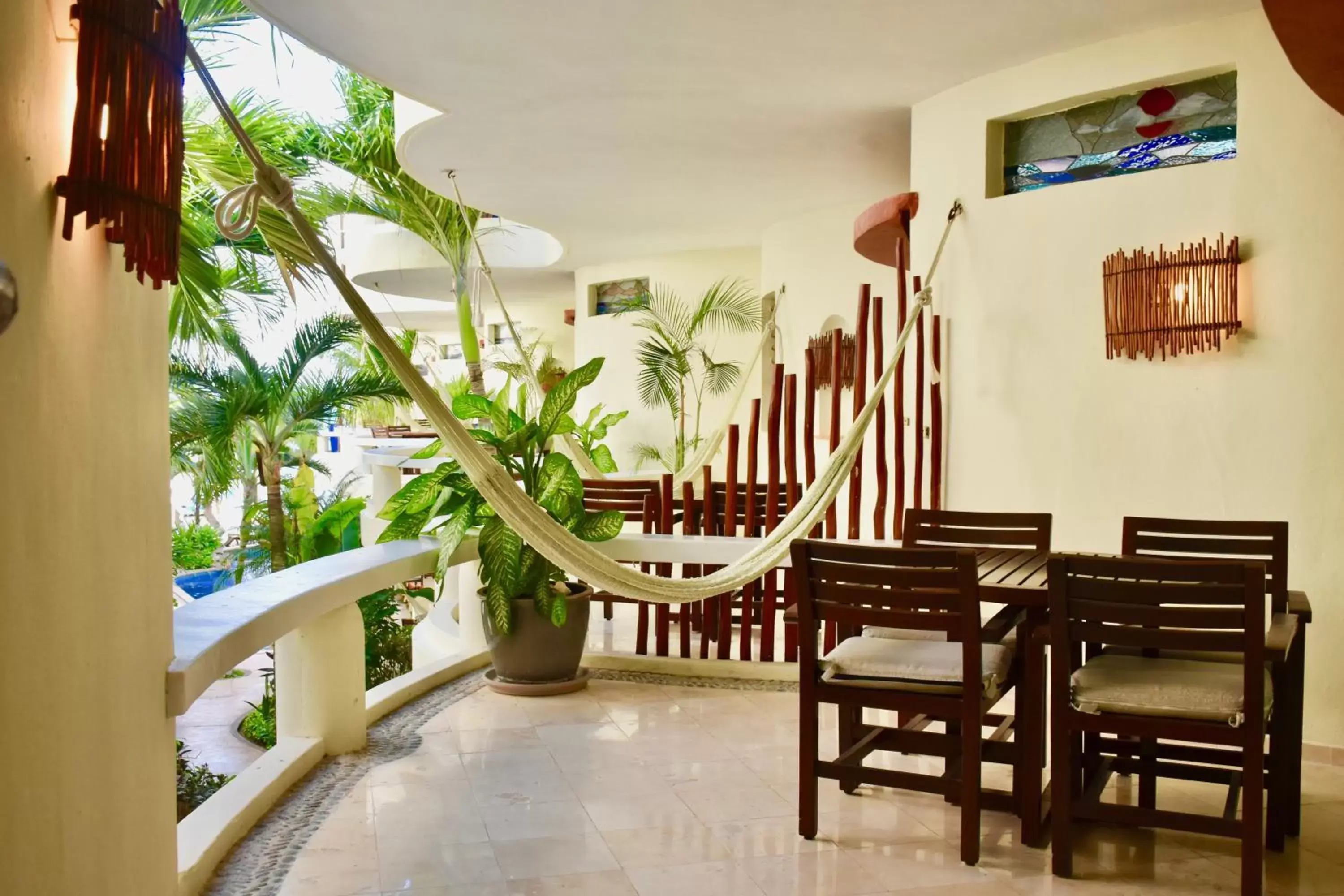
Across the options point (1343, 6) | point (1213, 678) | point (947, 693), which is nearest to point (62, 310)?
point (947, 693)

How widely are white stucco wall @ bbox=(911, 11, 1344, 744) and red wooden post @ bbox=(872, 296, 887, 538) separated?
0.29m

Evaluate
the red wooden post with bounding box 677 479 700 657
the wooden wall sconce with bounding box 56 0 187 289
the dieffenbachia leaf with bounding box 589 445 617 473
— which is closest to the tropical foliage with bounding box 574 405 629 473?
the dieffenbachia leaf with bounding box 589 445 617 473

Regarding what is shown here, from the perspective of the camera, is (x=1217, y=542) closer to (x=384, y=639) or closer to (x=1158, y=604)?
(x=1158, y=604)

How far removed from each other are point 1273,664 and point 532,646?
2.52 m

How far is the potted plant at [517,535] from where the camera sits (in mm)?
4379

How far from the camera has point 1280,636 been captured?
2.68 metres

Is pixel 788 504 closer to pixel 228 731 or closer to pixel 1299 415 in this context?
pixel 1299 415

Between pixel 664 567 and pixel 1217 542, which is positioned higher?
pixel 1217 542

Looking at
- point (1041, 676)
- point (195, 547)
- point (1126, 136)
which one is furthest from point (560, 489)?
point (195, 547)

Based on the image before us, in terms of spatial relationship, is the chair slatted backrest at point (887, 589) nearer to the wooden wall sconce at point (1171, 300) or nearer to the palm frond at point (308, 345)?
the wooden wall sconce at point (1171, 300)

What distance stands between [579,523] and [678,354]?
4993mm

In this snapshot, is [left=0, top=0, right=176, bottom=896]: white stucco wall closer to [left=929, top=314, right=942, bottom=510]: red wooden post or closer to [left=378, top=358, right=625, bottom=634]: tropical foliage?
[left=378, top=358, right=625, bottom=634]: tropical foliage

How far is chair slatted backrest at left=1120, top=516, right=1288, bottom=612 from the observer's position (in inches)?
133

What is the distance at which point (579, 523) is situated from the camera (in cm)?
452
